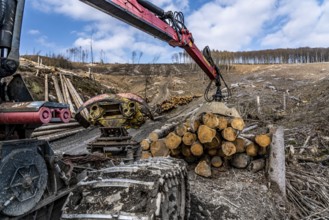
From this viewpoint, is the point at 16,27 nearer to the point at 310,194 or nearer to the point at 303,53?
the point at 310,194

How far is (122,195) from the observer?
2.55m

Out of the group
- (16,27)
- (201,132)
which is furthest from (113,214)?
(201,132)

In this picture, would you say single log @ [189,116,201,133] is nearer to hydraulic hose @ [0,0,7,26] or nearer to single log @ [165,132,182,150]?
single log @ [165,132,182,150]

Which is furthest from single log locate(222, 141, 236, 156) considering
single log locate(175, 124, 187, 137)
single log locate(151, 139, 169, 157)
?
single log locate(151, 139, 169, 157)

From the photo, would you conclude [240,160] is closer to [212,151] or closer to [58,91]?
[212,151]

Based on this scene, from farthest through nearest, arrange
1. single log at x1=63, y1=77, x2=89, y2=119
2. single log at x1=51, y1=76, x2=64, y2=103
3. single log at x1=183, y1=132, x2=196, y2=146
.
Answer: single log at x1=63, y1=77, x2=89, y2=119, single log at x1=51, y1=76, x2=64, y2=103, single log at x1=183, y1=132, x2=196, y2=146

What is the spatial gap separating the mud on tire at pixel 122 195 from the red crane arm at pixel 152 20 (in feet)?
7.80

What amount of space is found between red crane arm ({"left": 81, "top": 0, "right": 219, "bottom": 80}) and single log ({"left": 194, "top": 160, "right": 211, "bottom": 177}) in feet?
8.55

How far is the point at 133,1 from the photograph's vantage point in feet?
16.2

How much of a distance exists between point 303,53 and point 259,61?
1029 cm

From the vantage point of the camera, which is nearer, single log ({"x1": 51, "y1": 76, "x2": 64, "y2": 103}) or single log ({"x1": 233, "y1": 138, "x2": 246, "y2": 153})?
single log ({"x1": 233, "y1": 138, "x2": 246, "y2": 153})

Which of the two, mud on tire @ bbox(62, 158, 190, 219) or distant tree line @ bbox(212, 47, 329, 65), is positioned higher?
distant tree line @ bbox(212, 47, 329, 65)

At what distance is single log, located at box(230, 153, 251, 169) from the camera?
5.84 metres

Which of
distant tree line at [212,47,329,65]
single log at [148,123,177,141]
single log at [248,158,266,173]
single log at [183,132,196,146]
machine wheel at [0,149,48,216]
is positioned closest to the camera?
machine wheel at [0,149,48,216]
